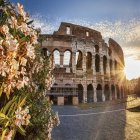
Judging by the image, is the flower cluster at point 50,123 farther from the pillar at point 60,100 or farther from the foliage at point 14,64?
the pillar at point 60,100

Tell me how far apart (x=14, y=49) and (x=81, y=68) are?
27.9m

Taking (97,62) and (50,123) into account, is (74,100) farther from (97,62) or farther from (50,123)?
(50,123)

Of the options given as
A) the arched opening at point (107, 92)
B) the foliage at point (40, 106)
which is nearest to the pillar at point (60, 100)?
the arched opening at point (107, 92)

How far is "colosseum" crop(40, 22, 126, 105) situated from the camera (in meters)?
28.0

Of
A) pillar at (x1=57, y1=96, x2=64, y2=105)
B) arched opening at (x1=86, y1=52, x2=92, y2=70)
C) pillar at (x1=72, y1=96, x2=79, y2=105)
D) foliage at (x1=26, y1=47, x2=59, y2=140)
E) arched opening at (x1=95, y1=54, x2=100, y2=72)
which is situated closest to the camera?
foliage at (x1=26, y1=47, x2=59, y2=140)

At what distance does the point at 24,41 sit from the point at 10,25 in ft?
0.92

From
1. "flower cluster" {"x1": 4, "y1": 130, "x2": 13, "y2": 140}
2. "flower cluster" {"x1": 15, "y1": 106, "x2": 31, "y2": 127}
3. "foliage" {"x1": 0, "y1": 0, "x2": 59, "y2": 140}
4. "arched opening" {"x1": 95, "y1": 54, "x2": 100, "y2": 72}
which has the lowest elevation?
"flower cluster" {"x1": 4, "y1": 130, "x2": 13, "y2": 140}

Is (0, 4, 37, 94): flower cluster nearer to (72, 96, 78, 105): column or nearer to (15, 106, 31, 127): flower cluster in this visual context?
(15, 106, 31, 127): flower cluster

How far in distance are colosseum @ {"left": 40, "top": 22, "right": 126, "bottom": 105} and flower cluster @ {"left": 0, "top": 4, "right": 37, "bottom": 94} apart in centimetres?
2348

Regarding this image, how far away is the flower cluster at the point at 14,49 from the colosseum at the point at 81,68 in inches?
924

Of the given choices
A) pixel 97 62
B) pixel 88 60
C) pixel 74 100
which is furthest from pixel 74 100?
pixel 97 62

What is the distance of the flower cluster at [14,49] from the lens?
2.49m

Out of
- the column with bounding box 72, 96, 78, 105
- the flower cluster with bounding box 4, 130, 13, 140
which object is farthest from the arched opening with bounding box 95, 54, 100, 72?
the flower cluster with bounding box 4, 130, 13, 140

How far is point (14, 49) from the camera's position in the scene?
8.23ft
